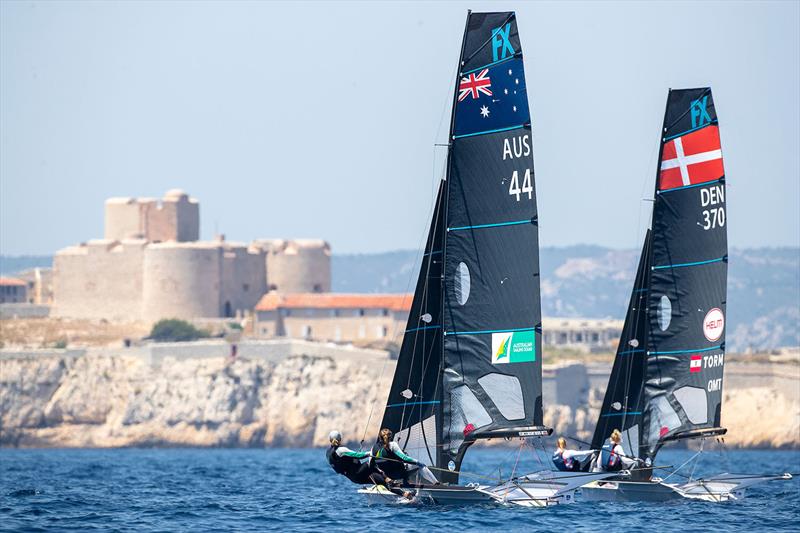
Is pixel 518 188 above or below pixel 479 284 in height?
above

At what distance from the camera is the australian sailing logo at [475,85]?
101ft

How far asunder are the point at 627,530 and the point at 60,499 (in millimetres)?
13302

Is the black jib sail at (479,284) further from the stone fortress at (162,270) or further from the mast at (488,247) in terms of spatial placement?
the stone fortress at (162,270)

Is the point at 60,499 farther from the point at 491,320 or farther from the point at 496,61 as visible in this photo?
the point at 496,61

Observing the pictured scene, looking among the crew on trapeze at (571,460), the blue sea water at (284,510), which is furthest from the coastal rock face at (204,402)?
the crew on trapeze at (571,460)

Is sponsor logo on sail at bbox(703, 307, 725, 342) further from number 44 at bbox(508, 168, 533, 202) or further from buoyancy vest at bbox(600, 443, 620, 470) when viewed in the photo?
number 44 at bbox(508, 168, 533, 202)

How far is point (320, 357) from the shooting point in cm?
9369

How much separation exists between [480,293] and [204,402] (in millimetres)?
60663

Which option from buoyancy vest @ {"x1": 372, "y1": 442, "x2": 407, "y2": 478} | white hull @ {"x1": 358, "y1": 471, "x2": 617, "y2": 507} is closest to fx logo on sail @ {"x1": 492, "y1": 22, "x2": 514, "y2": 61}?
buoyancy vest @ {"x1": 372, "y1": 442, "x2": 407, "y2": 478}

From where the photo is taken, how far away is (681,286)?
35.3 metres

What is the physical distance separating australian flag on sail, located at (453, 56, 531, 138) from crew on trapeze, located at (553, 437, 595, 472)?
6406 mm

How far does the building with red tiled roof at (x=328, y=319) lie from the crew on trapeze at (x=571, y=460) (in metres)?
74.1

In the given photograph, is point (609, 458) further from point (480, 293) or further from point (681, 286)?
point (480, 293)

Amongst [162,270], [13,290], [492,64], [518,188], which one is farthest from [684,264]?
[13,290]
